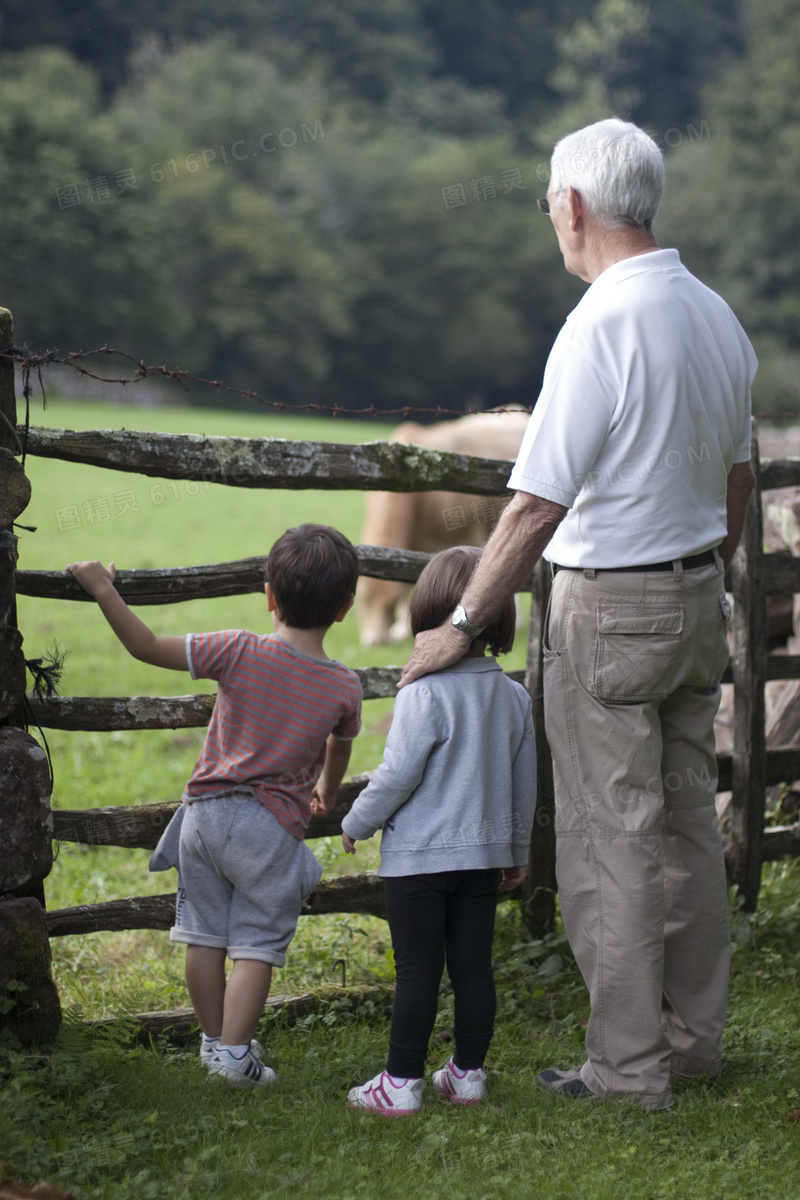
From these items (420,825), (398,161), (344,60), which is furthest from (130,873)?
(344,60)

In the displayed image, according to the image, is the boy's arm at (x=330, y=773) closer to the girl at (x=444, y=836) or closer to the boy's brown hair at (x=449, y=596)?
the girl at (x=444, y=836)

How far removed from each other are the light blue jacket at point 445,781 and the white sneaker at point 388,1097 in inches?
20.8

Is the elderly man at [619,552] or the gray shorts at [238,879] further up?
the elderly man at [619,552]

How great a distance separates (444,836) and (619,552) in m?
0.84

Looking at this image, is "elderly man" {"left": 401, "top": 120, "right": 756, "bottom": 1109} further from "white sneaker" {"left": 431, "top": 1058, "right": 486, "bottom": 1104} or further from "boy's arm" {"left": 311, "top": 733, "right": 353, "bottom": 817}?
"boy's arm" {"left": 311, "top": 733, "right": 353, "bottom": 817}

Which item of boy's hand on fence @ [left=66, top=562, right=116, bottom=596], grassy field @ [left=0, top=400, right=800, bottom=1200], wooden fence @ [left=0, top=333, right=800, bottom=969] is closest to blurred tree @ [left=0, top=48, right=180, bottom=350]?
wooden fence @ [left=0, top=333, right=800, bottom=969]

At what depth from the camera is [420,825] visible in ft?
9.33

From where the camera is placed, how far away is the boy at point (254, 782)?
287cm

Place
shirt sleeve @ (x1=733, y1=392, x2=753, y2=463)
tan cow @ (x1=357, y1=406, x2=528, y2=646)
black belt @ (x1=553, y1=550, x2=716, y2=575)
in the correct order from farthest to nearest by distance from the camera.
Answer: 1. tan cow @ (x1=357, y1=406, x2=528, y2=646)
2. shirt sleeve @ (x1=733, y1=392, x2=753, y2=463)
3. black belt @ (x1=553, y1=550, x2=716, y2=575)

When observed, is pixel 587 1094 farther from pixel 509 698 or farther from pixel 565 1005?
pixel 509 698

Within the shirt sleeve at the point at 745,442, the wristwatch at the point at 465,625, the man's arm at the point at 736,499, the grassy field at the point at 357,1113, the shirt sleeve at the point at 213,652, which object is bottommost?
the grassy field at the point at 357,1113

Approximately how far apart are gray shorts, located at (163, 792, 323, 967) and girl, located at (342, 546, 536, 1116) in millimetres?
199

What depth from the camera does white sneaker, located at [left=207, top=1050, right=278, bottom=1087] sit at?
113 inches

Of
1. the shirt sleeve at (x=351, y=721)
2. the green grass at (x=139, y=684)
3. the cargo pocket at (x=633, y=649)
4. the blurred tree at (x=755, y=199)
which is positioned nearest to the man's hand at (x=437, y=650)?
the shirt sleeve at (x=351, y=721)
